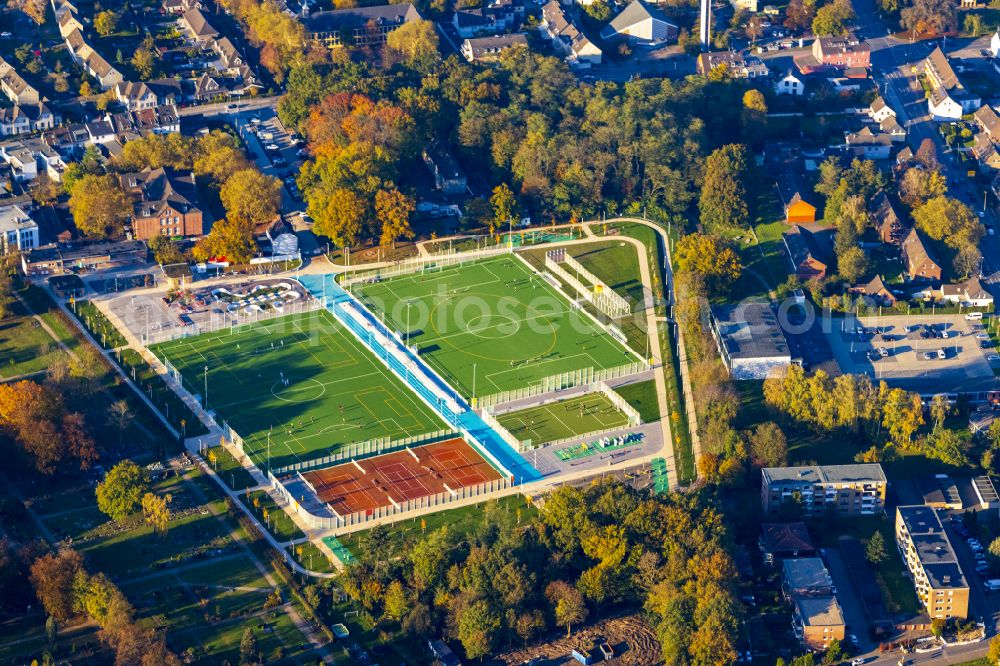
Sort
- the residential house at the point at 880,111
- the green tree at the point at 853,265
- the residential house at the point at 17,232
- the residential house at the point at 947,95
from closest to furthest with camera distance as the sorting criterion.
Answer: the green tree at the point at 853,265 → the residential house at the point at 17,232 → the residential house at the point at 880,111 → the residential house at the point at 947,95

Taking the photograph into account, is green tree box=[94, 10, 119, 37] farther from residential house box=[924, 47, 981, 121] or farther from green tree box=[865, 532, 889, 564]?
green tree box=[865, 532, 889, 564]

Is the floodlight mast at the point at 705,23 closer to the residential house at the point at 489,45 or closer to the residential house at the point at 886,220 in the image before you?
the residential house at the point at 489,45

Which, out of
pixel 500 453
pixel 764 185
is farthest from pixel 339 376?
pixel 764 185

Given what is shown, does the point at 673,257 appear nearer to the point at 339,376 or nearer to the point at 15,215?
the point at 339,376

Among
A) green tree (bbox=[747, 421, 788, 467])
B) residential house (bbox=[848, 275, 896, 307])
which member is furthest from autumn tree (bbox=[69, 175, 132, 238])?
residential house (bbox=[848, 275, 896, 307])

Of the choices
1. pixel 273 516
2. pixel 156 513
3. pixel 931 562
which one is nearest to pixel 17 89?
pixel 156 513

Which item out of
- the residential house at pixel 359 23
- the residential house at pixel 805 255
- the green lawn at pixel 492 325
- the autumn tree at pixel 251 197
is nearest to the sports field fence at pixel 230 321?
the green lawn at pixel 492 325

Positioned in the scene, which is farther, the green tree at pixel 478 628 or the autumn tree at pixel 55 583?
the autumn tree at pixel 55 583
